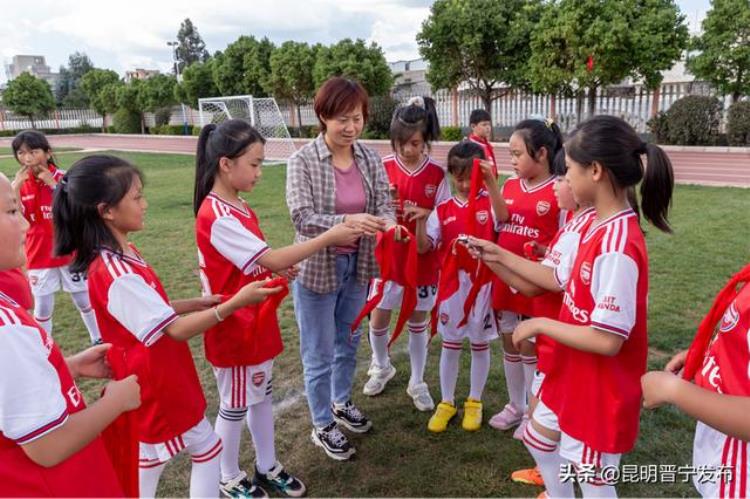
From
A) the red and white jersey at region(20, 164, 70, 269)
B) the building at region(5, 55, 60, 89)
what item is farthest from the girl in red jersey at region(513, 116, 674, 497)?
the building at region(5, 55, 60, 89)

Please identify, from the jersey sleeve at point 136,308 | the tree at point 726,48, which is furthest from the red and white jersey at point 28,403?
the tree at point 726,48

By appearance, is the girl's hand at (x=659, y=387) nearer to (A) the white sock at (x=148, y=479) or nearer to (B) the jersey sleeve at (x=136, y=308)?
(B) the jersey sleeve at (x=136, y=308)

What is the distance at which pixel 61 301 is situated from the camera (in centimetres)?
607

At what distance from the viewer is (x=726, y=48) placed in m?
17.0

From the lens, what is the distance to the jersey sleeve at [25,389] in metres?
1.21

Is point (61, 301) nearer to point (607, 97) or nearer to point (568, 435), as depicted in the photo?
point (568, 435)

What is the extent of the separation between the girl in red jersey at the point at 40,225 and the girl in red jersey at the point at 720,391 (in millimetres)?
4284

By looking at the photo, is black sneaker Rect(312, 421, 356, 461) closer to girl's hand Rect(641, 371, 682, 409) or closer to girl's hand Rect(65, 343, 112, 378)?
girl's hand Rect(65, 343, 112, 378)

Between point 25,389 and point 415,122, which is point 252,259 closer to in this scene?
point 25,389

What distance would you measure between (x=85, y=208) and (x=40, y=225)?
2.93m

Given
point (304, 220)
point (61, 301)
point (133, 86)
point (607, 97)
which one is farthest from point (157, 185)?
point (133, 86)

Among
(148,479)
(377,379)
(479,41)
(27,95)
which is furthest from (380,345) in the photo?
(27,95)

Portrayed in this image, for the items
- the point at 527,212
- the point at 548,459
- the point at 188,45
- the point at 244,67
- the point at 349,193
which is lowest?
the point at 548,459

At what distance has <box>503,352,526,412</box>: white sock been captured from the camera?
10.8 ft
